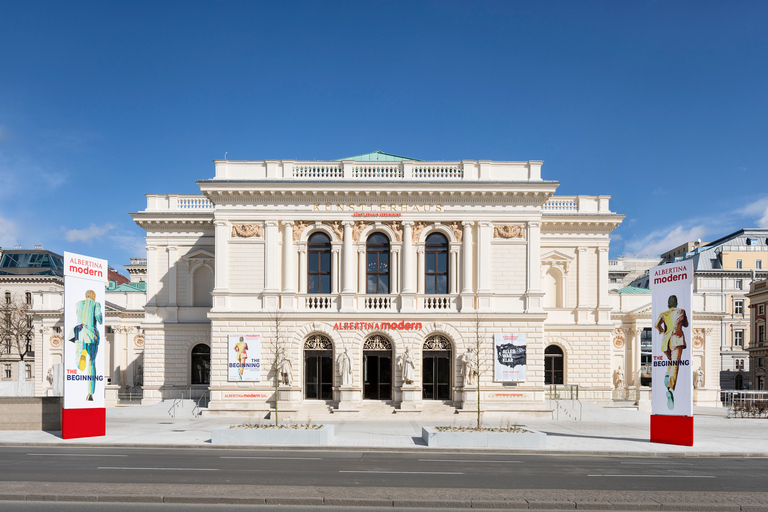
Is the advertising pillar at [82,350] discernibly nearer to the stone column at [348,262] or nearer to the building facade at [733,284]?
the stone column at [348,262]

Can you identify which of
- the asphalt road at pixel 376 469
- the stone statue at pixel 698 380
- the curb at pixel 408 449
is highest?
the asphalt road at pixel 376 469

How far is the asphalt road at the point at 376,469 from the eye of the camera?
57.4 ft

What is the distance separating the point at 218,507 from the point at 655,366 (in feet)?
65.1

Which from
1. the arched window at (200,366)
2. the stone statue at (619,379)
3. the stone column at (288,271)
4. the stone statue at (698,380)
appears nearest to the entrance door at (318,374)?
the stone column at (288,271)

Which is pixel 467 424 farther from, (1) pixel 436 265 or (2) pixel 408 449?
(1) pixel 436 265

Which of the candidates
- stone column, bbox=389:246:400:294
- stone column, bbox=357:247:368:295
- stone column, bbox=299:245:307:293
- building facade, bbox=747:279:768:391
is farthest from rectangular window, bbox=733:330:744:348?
stone column, bbox=299:245:307:293

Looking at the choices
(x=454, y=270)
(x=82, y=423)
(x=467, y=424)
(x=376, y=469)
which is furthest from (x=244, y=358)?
(x=376, y=469)

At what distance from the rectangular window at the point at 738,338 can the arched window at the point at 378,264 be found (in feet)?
230

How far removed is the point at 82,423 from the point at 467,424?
60.2 ft

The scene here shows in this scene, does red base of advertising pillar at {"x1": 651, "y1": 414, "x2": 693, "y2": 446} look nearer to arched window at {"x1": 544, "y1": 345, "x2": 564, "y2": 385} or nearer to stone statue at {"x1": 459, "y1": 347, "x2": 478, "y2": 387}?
stone statue at {"x1": 459, "y1": 347, "x2": 478, "y2": 387}

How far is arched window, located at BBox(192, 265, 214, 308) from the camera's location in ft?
155

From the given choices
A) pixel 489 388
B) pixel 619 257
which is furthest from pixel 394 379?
pixel 619 257

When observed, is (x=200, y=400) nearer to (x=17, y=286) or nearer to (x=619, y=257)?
(x=17, y=286)

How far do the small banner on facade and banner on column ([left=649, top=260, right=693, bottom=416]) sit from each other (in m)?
11.7
